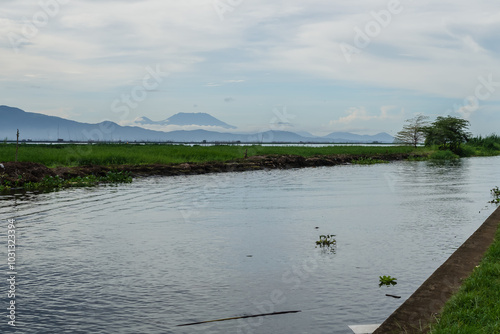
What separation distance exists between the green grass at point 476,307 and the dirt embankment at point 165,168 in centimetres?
2139

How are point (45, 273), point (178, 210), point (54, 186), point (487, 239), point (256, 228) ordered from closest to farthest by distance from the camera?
point (45, 273) < point (487, 239) < point (256, 228) < point (178, 210) < point (54, 186)

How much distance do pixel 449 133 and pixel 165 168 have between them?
52.0 meters

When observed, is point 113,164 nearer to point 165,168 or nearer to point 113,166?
point 113,166

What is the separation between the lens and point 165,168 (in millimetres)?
32281

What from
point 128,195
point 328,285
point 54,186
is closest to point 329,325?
point 328,285

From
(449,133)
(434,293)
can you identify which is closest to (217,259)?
A: (434,293)

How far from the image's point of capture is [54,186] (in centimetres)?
2370

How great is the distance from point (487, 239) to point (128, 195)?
46.4ft

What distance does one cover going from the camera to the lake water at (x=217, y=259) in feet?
21.5

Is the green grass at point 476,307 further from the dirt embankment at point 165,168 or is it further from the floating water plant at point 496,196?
the dirt embankment at point 165,168

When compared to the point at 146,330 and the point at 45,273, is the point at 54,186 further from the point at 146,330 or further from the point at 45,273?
the point at 146,330

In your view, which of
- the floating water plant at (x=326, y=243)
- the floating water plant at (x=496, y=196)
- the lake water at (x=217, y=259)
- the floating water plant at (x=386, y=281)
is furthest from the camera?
the floating water plant at (x=496, y=196)

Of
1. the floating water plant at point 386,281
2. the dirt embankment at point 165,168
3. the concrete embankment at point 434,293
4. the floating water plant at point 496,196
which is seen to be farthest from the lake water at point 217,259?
Result: the dirt embankment at point 165,168

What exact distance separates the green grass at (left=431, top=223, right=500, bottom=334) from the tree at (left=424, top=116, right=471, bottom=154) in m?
68.3
